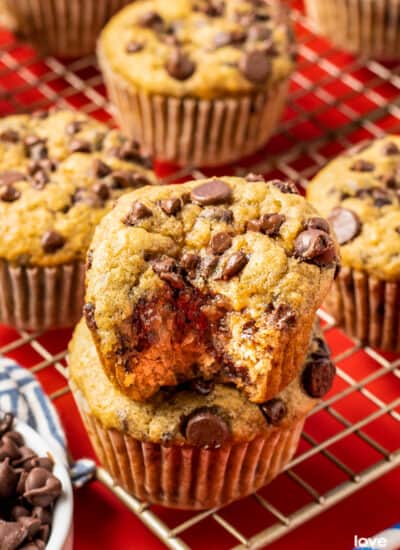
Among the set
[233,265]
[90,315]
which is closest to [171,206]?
[233,265]

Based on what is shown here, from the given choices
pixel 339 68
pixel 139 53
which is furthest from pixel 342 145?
pixel 139 53

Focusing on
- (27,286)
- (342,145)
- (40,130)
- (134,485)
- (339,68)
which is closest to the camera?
(134,485)

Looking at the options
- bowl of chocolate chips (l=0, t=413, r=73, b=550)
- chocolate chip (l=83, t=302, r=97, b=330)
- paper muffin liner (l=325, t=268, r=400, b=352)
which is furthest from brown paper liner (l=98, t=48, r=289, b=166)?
bowl of chocolate chips (l=0, t=413, r=73, b=550)

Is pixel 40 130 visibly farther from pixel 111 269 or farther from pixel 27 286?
pixel 111 269

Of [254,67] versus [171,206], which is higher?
[171,206]

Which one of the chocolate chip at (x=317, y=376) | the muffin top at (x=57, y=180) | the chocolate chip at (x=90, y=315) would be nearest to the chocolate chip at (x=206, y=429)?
the chocolate chip at (x=317, y=376)

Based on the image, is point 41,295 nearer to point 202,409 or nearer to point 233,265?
point 202,409
